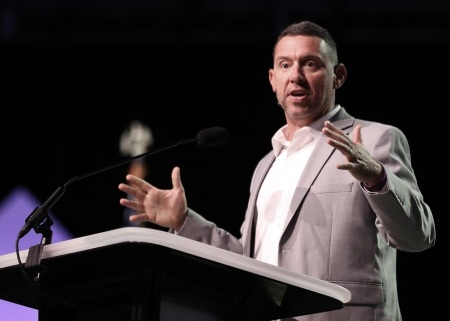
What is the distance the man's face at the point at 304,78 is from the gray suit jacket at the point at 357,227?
24 centimetres

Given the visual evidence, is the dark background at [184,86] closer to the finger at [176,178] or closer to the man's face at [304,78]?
the man's face at [304,78]

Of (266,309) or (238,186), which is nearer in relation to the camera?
(266,309)

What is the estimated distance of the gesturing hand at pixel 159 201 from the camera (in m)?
2.22

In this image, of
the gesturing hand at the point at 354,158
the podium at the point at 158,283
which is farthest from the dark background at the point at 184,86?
the podium at the point at 158,283

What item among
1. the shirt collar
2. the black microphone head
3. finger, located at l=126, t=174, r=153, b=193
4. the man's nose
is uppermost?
the man's nose

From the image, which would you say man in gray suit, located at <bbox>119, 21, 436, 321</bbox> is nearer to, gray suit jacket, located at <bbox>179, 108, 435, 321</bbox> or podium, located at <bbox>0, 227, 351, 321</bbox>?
gray suit jacket, located at <bbox>179, 108, 435, 321</bbox>

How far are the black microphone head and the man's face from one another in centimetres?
46

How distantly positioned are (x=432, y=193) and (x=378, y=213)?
2.44 m

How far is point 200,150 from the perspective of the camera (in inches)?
178

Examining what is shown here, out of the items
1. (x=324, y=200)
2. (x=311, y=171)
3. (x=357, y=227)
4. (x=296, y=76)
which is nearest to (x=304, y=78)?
(x=296, y=76)

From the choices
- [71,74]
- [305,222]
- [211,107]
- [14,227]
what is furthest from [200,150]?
[305,222]

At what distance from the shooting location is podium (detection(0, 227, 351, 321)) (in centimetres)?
145

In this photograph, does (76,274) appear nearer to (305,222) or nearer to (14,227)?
(305,222)

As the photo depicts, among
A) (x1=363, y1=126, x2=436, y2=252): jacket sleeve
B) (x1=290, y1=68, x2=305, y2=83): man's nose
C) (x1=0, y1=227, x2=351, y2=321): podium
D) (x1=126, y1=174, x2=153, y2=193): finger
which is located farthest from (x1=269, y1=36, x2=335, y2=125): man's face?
(x1=0, y1=227, x2=351, y2=321): podium
